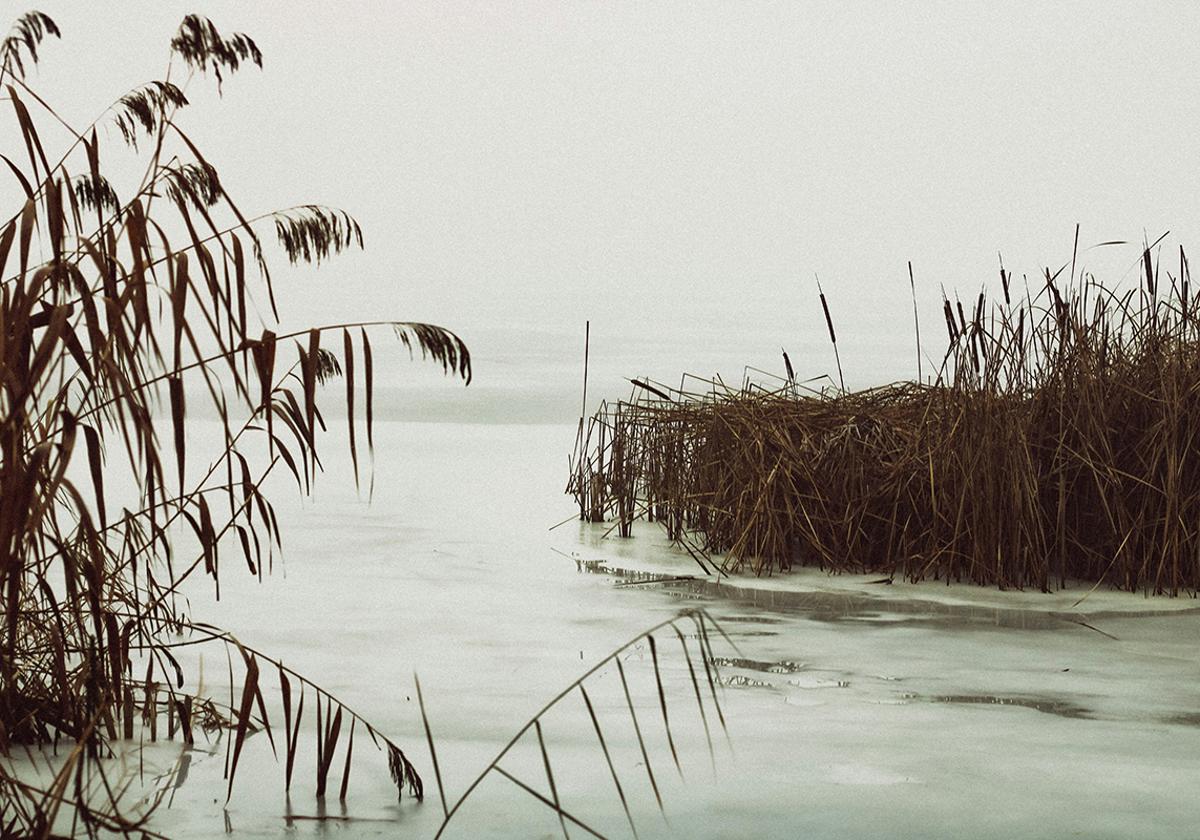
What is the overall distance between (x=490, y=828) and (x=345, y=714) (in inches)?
31.6

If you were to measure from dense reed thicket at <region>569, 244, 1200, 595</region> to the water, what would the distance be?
189mm

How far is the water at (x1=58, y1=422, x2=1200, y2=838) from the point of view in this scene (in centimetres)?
216

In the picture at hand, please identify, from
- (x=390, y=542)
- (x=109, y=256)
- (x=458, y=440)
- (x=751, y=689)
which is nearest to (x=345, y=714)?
(x=751, y=689)

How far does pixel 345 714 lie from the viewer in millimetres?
2805

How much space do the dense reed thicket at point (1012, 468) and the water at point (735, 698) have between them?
0.19 metres

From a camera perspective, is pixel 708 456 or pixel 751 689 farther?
pixel 708 456

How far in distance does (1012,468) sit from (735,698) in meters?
1.60

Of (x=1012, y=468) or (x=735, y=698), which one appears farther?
(x=1012, y=468)

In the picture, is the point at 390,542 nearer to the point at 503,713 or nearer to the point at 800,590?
the point at 800,590

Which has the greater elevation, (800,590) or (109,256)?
(109,256)

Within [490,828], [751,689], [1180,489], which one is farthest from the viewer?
[1180,489]

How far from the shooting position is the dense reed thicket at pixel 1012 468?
4297mm

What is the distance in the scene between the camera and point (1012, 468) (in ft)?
13.8

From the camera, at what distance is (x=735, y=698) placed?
116 inches
